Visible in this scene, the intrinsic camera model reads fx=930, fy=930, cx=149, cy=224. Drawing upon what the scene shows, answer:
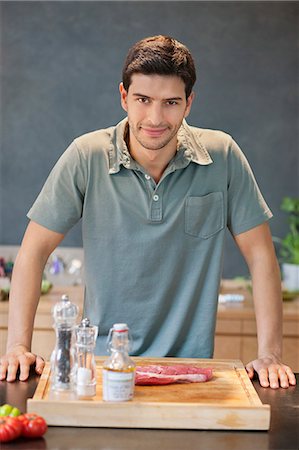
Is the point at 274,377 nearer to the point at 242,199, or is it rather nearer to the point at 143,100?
the point at 242,199

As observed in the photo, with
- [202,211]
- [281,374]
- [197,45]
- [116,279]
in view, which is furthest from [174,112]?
[197,45]

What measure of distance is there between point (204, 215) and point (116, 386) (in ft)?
2.83

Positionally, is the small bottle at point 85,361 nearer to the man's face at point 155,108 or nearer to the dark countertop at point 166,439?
the dark countertop at point 166,439

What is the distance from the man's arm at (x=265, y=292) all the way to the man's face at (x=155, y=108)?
0.45m

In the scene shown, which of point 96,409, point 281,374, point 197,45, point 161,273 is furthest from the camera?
point 197,45

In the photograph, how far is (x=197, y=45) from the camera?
515cm

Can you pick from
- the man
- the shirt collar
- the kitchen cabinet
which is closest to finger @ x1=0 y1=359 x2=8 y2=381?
the man

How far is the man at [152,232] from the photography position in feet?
9.48

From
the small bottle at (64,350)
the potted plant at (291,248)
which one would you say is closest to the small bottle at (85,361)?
the small bottle at (64,350)

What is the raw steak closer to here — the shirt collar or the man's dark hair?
the shirt collar

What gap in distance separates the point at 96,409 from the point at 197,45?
10.9 feet

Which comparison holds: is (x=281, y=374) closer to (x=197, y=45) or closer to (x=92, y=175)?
(x=92, y=175)

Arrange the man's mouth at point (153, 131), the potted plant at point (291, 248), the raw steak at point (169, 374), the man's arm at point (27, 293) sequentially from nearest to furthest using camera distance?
the raw steak at point (169, 374)
the man's arm at point (27, 293)
the man's mouth at point (153, 131)
the potted plant at point (291, 248)

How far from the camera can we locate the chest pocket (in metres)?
2.91
